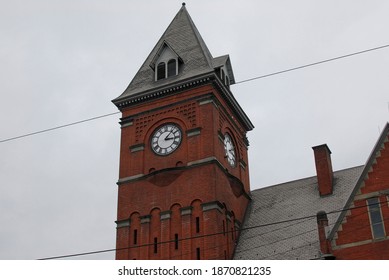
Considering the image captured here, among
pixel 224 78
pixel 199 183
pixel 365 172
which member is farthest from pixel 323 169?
pixel 224 78

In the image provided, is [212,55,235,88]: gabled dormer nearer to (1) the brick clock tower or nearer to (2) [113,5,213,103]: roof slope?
(1) the brick clock tower

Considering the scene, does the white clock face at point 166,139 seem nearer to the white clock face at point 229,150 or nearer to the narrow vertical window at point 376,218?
the white clock face at point 229,150

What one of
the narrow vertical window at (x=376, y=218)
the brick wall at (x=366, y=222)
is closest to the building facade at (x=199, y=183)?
the brick wall at (x=366, y=222)

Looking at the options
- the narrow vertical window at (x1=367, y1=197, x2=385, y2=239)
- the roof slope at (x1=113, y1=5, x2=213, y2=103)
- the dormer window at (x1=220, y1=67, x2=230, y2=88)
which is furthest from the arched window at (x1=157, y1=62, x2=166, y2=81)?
the narrow vertical window at (x1=367, y1=197, x2=385, y2=239)

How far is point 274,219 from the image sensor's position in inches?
1772

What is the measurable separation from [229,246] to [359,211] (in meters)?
11.2

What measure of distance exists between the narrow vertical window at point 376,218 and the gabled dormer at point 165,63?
65.0 ft

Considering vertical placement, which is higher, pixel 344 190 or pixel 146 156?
pixel 146 156

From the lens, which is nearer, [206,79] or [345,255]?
[345,255]

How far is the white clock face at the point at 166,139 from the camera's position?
46.2m

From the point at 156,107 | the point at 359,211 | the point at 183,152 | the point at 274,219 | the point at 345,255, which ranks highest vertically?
the point at 156,107

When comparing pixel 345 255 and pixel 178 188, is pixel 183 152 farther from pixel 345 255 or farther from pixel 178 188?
pixel 345 255

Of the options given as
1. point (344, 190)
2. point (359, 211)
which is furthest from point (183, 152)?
point (359, 211)

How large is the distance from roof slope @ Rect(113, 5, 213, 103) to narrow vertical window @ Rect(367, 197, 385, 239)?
16.7 m
